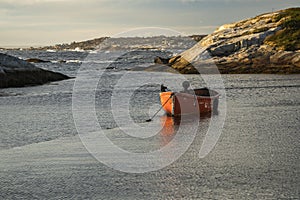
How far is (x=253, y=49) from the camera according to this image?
72.2 m

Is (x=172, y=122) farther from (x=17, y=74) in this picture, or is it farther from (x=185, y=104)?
(x=17, y=74)

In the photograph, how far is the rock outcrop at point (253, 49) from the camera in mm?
68312

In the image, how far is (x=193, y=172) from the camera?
14305 millimetres

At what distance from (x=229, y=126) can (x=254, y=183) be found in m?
10.2

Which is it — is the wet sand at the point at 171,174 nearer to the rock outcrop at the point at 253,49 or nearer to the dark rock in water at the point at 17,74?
the dark rock in water at the point at 17,74

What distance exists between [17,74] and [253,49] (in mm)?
36028

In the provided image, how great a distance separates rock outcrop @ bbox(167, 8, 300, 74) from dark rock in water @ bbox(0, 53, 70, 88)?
89.2 ft

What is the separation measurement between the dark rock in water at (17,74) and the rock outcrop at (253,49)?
27.2m

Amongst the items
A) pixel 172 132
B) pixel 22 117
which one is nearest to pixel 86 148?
pixel 172 132

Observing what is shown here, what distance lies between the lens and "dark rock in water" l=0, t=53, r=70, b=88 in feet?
158

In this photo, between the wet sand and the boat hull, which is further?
the boat hull

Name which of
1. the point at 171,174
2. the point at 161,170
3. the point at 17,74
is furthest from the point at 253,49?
the point at 171,174

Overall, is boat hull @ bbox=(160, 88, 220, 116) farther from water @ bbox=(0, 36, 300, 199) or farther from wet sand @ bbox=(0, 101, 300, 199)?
wet sand @ bbox=(0, 101, 300, 199)

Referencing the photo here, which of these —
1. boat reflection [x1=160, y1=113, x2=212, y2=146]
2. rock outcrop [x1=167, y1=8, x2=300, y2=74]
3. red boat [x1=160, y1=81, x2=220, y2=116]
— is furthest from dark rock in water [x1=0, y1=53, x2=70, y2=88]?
rock outcrop [x1=167, y1=8, x2=300, y2=74]
